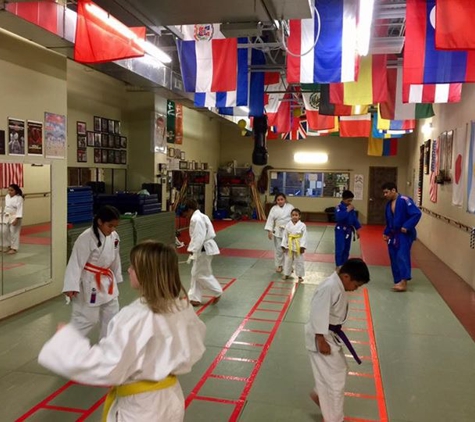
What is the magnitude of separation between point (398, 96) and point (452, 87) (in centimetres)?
97

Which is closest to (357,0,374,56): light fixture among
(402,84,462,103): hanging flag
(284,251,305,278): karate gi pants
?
(402,84,462,103): hanging flag

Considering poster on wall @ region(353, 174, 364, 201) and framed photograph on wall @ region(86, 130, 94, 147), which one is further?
poster on wall @ region(353, 174, 364, 201)

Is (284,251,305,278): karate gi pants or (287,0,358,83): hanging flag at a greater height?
(287,0,358,83): hanging flag

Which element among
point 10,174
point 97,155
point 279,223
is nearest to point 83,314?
point 10,174

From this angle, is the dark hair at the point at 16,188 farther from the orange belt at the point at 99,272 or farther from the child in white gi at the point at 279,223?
the child in white gi at the point at 279,223

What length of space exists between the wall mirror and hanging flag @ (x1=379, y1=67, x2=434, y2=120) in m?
5.66

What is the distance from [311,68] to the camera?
6.55 m

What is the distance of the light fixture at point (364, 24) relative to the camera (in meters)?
5.92

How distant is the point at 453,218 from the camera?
9516mm

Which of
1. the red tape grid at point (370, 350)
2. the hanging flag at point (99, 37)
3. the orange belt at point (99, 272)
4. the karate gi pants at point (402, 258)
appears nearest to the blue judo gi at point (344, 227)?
the karate gi pants at point (402, 258)

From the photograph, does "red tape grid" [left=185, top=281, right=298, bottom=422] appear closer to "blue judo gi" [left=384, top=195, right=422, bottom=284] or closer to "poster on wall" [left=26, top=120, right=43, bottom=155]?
"blue judo gi" [left=384, top=195, right=422, bottom=284]

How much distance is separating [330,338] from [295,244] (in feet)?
15.9

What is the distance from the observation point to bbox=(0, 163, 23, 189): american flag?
586 centimetres

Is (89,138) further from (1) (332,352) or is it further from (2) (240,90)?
(1) (332,352)
